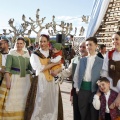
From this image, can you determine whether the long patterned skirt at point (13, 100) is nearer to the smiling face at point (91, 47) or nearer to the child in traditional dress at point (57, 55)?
the child in traditional dress at point (57, 55)

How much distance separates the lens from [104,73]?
139 inches

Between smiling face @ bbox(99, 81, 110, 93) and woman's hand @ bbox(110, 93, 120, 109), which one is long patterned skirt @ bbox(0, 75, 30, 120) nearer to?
smiling face @ bbox(99, 81, 110, 93)

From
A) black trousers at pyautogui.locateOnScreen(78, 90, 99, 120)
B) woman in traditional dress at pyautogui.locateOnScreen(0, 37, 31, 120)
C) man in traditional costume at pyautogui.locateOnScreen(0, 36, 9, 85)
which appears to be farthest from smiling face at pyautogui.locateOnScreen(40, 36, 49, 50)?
black trousers at pyautogui.locateOnScreen(78, 90, 99, 120)

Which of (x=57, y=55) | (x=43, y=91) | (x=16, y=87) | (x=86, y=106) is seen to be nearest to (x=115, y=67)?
(x=86, y=106)

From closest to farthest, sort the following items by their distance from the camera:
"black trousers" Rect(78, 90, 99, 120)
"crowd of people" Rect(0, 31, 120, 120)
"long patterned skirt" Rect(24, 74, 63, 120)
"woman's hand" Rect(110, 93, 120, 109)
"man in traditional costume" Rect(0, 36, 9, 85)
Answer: "woman's hand" Rect(110, 93, 120, 109) → "black trousers" Rect(78, 90, 99, 120) → "crowd of people" Rect(0, 31, 120, 120) → "long patterned skirt" Rect(24, 74, 63, 120) → "man in traditional costume" Rect(0, 36, 9, 85)

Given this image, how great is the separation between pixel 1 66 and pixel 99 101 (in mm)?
1896

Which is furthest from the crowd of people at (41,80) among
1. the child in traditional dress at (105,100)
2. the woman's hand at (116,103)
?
the woman's hand at (116,103)

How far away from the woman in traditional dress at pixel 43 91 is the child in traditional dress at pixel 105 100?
1.10 m

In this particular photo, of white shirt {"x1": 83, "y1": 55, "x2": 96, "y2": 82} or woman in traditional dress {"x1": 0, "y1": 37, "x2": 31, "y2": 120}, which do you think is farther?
woman in traditional dress {"x1": 0, "y1": 37, "x2": 31, "y2": 120}

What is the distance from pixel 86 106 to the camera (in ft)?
12.1

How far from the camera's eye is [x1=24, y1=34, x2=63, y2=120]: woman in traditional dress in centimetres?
432

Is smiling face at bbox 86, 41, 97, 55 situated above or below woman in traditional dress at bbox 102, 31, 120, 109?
above

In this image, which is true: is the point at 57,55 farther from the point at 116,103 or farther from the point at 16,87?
the point at 116,103

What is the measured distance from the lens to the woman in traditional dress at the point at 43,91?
432cm
